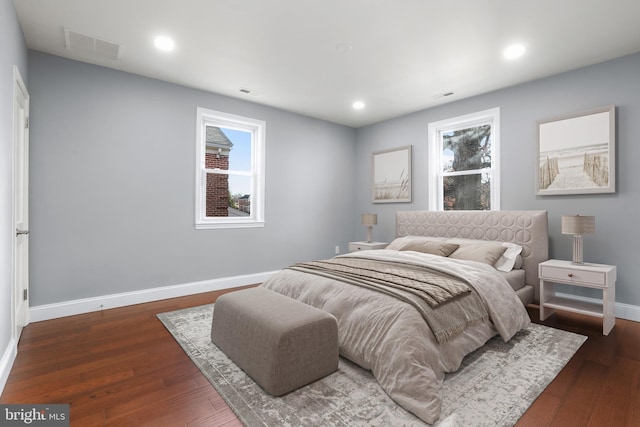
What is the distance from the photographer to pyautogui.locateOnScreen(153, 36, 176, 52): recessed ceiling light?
2902 mm

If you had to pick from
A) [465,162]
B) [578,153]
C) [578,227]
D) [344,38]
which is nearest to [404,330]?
[578,227]

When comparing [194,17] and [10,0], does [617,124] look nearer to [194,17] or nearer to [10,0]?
[194,17]

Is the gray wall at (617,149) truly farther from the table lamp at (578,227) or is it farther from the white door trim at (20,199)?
the white door trim at (20,199)

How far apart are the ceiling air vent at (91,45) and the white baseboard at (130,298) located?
2.56 metres

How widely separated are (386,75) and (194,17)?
84.4 inches

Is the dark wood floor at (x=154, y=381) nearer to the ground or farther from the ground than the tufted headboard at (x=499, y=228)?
nearer to the ground

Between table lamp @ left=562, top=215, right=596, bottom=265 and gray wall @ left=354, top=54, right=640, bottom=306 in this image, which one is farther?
gray wall @ left=354, top=54, right=640, bottom=306

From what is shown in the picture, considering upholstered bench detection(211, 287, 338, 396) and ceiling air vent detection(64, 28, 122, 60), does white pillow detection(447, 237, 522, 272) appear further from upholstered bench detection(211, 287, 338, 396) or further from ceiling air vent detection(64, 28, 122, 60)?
ceiling air vent detection(64, 28, 122, 60)

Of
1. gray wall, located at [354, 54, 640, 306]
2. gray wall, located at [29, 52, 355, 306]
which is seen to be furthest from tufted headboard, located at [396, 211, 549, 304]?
gray wall, located at [29, 52, 355, 306]

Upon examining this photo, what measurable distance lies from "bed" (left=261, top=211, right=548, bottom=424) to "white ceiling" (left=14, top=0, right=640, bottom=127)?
176 cm

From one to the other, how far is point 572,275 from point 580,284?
10cm

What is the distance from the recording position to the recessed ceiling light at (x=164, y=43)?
2.90 metres

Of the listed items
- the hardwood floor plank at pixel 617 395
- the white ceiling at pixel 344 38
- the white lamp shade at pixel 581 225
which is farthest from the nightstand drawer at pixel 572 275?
the white ceiling at pixel 344 38

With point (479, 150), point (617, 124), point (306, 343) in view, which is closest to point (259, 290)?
point (306, 343)
